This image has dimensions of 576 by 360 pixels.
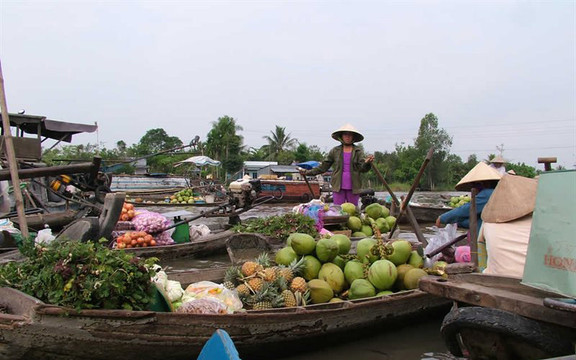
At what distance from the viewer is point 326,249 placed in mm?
4121

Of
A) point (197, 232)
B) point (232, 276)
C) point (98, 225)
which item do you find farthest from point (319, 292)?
point (197, 232)

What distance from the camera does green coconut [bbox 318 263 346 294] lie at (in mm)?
4016

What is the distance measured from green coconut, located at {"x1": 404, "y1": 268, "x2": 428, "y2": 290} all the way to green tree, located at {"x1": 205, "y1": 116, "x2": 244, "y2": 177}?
1388 inches

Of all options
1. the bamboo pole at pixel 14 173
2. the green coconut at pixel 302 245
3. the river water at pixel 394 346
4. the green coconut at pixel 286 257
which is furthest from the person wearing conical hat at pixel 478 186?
the bamboo pole at pixel 14 173

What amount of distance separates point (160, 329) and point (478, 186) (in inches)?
129

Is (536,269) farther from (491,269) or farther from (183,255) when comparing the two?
(183,255)

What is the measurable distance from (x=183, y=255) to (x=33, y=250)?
13.0 ft

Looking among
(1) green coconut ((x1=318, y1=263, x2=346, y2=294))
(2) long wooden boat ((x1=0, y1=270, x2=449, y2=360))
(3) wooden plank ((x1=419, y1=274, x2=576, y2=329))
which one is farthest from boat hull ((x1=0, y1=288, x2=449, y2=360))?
(3) wooden plank ((x1=419, y1=274, x2=576, y2=329))

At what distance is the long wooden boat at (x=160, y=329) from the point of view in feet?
8.23

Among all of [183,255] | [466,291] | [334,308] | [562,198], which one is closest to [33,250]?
[334,308]

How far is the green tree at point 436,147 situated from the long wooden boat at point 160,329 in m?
42.5

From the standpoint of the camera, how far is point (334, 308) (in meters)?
A: 3.50

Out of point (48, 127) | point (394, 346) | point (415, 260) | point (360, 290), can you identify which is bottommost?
point (394, 346)

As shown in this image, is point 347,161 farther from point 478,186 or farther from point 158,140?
point 158,140
